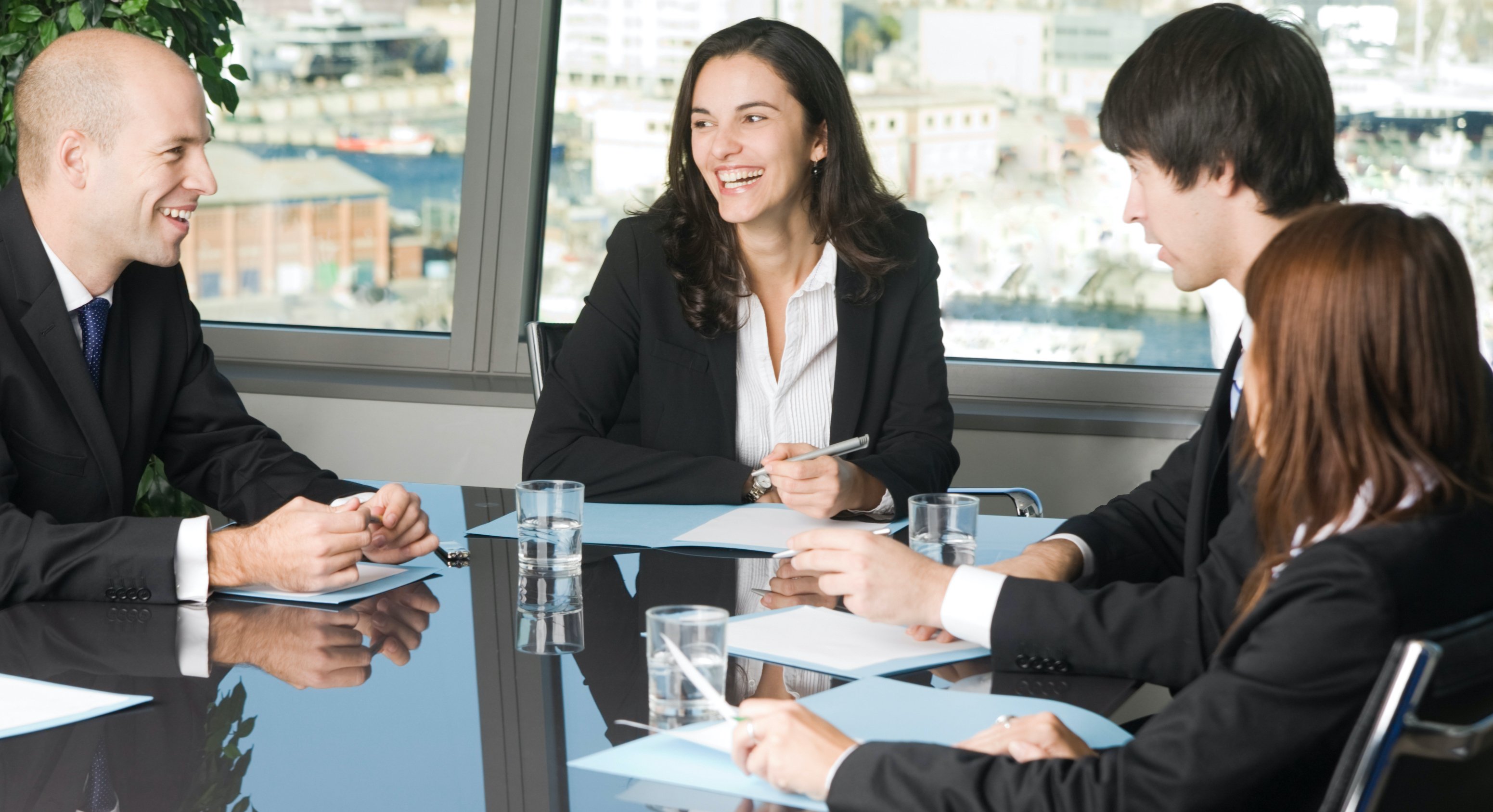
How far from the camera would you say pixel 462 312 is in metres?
4.15

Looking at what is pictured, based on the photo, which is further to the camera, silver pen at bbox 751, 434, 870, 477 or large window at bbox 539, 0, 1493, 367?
large window at bbox 539, 0, 1493, 367

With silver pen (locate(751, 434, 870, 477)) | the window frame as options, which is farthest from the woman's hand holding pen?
the window frame

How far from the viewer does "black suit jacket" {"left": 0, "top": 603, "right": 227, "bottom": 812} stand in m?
1.06

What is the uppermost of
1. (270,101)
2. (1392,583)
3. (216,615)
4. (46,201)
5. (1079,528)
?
(270,101)

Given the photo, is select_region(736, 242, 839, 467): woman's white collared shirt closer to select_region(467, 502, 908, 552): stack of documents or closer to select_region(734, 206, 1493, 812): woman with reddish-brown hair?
select_region(467, 502, 908, 552): stack of documents

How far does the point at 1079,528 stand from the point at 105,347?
1557 millimetres

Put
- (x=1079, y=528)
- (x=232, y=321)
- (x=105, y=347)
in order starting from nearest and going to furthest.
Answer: (x=1079, y=528) < (x=105, y=347) < (x=232, y=321)

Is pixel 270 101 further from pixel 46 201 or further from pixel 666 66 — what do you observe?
pixel 46 201

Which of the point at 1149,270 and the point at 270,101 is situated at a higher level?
the point at 270,101

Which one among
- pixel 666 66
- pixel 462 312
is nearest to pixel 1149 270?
pixel 666 66

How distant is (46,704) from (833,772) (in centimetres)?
76

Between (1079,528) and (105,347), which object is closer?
(1079,528)

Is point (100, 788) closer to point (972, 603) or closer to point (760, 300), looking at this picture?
point (972, 603)

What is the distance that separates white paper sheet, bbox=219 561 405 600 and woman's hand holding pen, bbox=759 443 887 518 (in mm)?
597
